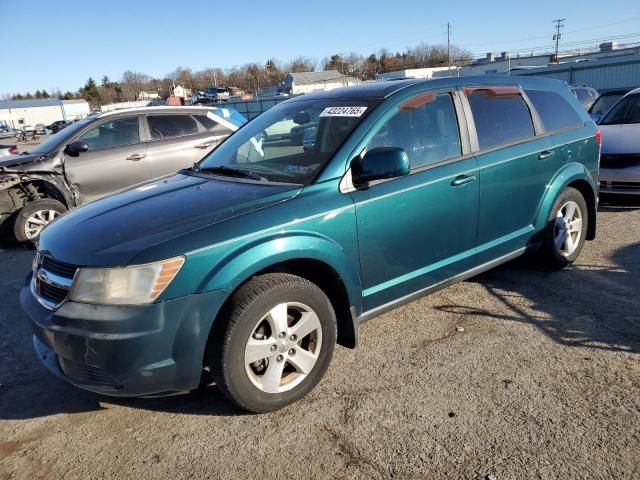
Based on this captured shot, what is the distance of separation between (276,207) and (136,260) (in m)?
0.81

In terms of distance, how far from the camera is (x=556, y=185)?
448 centimetres

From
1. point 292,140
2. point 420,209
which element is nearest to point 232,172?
point 292,140

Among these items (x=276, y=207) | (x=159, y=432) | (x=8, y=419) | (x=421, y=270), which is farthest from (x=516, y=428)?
(x=8, y=419)

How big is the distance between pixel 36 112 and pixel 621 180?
89112 millimetres

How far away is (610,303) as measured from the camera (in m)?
4.09

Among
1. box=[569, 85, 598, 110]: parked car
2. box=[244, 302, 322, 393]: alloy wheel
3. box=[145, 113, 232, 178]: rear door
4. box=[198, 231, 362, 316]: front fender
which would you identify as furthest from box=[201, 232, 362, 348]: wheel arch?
box=[569, 85, 598, 110]: parked car

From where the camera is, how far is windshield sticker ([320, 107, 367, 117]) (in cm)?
348

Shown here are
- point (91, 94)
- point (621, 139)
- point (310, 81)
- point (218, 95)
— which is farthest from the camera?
point (91, 94)

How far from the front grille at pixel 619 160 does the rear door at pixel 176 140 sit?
5.37m

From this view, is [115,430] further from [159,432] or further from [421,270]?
[421,270]

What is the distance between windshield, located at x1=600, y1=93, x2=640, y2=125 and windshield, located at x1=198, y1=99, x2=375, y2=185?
598 centimetres

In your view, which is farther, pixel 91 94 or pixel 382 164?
pixel 91 94

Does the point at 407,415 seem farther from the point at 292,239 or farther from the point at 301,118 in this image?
the point at 301,118

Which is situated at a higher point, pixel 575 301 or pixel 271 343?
pixel 271 343
